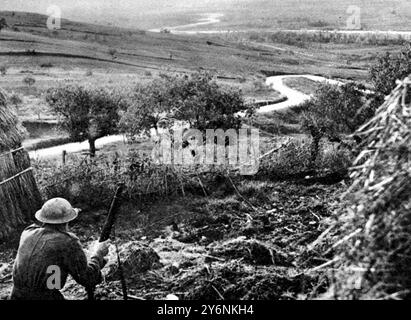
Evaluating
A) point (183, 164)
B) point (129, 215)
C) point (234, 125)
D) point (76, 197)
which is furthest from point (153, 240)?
point (234, 125)

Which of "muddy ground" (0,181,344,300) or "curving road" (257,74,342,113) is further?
"curving road" (257,74,342,113)

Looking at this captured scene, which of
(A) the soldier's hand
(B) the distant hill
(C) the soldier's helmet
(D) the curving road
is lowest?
(D) the curving road

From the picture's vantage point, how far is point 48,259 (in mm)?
5645

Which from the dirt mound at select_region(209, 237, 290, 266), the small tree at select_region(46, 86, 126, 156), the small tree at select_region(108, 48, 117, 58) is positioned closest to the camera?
the dirt mound at select_region(209, 237, 290, 266)

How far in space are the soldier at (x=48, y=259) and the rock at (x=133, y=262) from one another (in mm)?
2101

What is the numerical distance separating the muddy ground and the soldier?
1737mm

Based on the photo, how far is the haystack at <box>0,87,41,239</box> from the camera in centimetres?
991

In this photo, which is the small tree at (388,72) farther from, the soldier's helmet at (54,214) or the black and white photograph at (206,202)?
the soldier's helmet at (54,214)

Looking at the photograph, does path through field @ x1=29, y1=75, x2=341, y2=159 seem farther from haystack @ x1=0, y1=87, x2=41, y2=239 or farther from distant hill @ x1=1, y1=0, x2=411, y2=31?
distant hill @ x1=1, y1=0, x2=411, y2=31

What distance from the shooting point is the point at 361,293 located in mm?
3854

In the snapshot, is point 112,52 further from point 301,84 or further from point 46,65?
point 301,84

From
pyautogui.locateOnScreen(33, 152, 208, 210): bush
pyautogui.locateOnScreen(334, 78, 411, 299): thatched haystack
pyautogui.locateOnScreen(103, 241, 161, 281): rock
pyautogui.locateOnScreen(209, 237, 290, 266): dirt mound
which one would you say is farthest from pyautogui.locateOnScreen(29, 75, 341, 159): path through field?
pyautogui.locateOnScreen(334, 78, 411, 299): thatched haystack

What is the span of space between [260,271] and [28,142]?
18.8 metres

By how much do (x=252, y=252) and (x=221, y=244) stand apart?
84 centimetres
